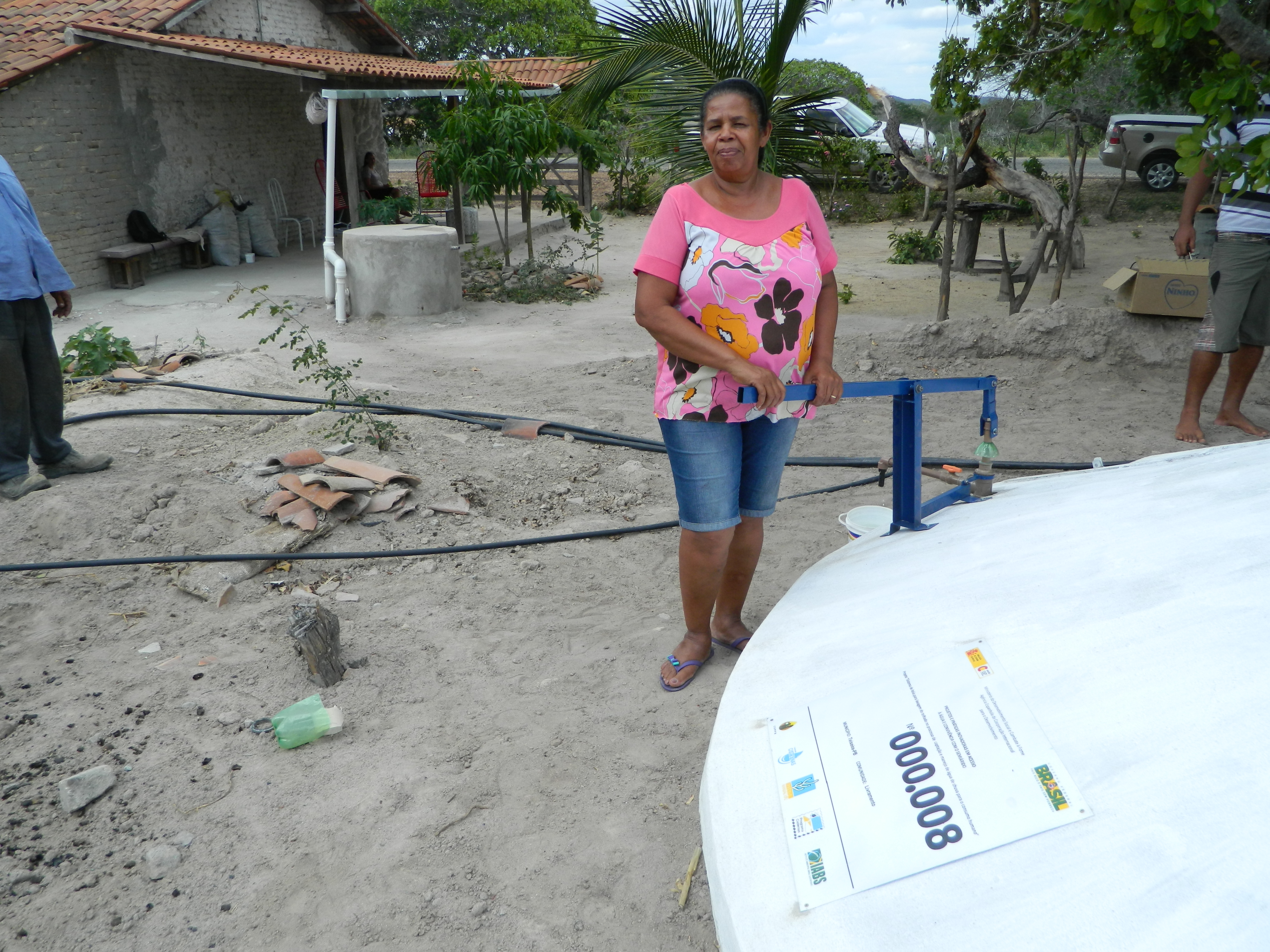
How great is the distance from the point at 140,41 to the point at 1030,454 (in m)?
9.47

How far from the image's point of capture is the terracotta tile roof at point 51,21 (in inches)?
360

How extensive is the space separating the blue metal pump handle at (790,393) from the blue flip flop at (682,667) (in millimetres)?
923

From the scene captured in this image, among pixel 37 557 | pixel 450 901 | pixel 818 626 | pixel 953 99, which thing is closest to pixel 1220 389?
pixel 953 99

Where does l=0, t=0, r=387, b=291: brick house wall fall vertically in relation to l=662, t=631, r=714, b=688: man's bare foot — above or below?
above

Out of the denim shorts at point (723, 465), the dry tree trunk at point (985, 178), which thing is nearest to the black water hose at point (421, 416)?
the denim shorts at point (723, 465)

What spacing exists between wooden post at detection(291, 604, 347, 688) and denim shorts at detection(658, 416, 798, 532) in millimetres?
1227

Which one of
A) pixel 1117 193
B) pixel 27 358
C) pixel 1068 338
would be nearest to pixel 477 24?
pixel 1117 193

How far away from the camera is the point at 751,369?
230 centimetres

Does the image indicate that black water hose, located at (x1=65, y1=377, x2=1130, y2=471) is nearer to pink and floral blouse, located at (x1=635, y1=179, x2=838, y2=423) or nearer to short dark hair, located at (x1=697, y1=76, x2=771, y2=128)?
pink and floral blouse, located at (x1=635, y1=179, x2=838, y2=423)

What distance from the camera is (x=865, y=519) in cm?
338

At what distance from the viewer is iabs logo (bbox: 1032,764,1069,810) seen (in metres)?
1.12

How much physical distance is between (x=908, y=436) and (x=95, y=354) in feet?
19.1

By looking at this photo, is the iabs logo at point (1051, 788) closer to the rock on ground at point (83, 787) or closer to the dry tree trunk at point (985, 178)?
the rock on ground at point (83, 787)

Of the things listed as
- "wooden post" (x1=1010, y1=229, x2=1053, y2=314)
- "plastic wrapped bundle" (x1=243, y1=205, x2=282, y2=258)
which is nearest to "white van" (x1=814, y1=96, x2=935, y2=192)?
"wooden post" (x1=1010, y1=229, x2=1053, y2=314)
